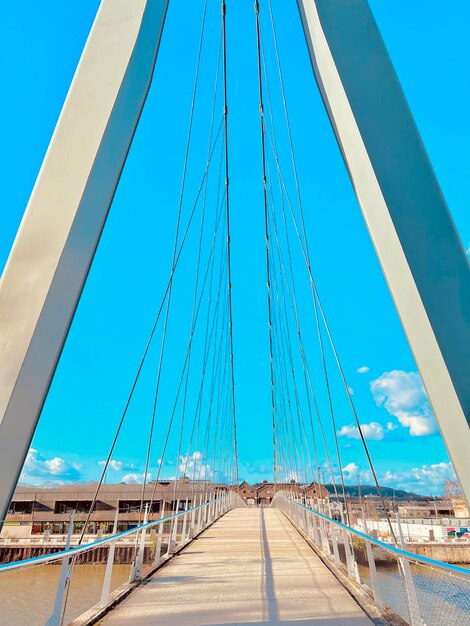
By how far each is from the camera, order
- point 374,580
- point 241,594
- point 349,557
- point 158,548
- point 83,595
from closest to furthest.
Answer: point 83,595
point 374,580
point 241,594
point 349,557
point 158,548

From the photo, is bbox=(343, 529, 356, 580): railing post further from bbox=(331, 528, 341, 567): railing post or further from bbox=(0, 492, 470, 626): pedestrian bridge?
bbox=(331, 528, 341, 567): railing post

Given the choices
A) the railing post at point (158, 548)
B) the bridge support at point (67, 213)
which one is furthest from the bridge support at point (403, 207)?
the railing post at point (158, 548)

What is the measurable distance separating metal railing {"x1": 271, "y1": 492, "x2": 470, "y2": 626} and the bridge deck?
22 cm

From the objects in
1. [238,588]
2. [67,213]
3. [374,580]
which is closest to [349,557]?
[238,588]

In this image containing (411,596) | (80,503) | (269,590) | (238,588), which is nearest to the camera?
(411,596)

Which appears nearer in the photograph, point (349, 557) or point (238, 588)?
point (238, 588)

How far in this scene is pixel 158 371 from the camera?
8094mm

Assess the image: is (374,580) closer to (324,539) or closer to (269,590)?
(269,590)

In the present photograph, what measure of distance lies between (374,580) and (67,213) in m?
3.62

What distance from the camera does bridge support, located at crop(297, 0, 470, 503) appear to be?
9.14 feet

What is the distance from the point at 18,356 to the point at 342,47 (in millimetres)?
2915

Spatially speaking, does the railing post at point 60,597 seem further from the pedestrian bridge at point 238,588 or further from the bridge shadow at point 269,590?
the bridge shadow at point 269,590

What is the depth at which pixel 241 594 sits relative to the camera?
4598mm

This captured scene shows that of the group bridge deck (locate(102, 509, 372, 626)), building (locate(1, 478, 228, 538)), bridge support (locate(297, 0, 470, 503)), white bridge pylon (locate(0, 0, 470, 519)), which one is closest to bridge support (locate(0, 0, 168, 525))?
white bridge pylon (locate(0, 0, 470, 519))
